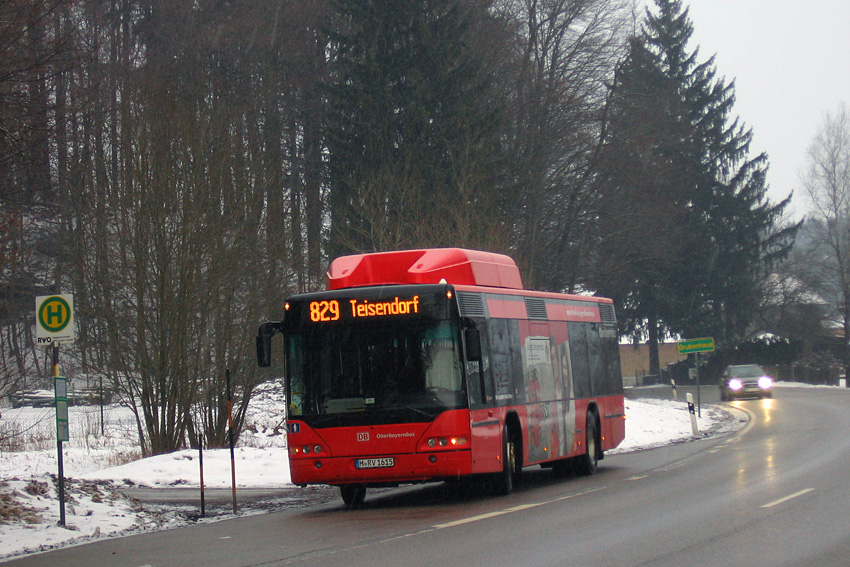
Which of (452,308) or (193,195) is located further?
(193,195)

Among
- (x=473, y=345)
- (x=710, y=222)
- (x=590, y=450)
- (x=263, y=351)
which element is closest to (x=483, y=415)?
(x=473, y=345)

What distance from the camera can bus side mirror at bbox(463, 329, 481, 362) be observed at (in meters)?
14.7

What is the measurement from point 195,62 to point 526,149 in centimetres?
1392

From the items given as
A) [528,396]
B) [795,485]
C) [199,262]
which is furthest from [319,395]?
[199,262]

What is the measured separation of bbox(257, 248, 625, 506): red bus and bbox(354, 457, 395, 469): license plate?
0.5 inches

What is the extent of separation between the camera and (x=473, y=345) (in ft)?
48.2

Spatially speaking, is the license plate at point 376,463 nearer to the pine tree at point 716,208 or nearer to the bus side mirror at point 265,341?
the bus side mirror at point 265,341

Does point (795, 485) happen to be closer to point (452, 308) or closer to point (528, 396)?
point (528, 396)

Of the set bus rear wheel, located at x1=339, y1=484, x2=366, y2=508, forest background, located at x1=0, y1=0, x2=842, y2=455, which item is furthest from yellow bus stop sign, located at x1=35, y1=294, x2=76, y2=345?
bus rear wheel, located at x1=339, y1=484, x2=366, y2=508

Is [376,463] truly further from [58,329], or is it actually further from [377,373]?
[58,329]

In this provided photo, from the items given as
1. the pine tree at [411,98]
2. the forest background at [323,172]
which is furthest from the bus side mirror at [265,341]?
the pine tree at [411,98]

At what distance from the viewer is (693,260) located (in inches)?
2938

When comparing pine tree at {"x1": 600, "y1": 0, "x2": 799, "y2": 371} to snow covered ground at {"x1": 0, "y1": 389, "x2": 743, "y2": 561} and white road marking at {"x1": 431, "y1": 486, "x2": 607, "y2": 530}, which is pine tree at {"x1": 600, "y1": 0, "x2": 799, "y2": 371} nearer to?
snow covered ground at {"x1": 0, "y1": 389, "x2": 743, "y2": 561}

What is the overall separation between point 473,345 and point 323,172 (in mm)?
27193
